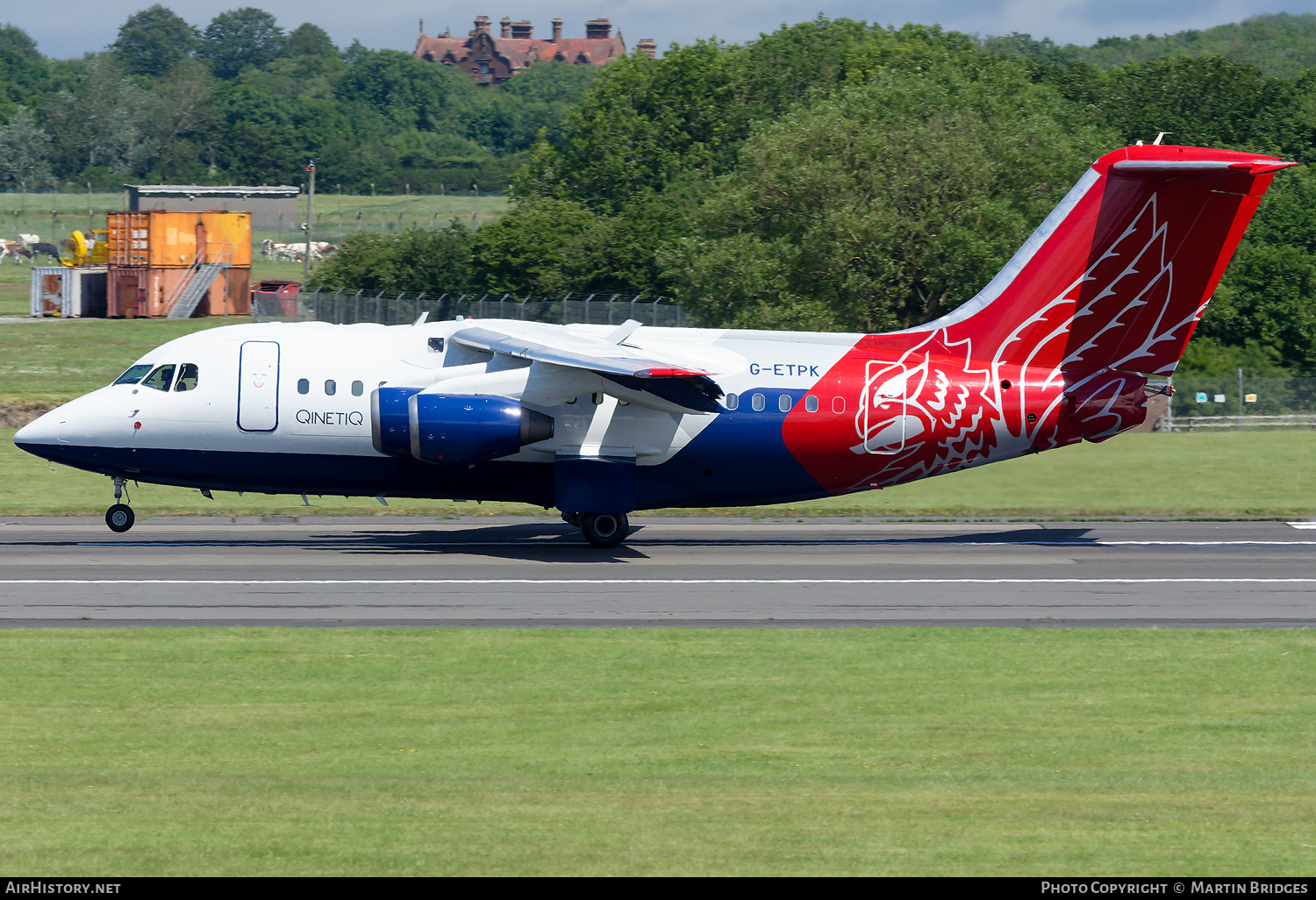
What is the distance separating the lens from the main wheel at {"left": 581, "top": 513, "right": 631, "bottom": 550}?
26.8 metres

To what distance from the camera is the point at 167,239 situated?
81125mm

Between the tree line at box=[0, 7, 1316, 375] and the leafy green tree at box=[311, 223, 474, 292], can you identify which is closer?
the tree line at box=[0, 7, 1316, 375]

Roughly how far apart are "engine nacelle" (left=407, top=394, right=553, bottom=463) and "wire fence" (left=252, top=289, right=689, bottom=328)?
24.2 metres

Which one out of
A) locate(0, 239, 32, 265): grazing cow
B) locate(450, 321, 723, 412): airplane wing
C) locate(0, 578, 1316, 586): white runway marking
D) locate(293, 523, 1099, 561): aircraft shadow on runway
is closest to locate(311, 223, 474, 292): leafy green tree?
locate(0, 239, 32, 265): grazing cow

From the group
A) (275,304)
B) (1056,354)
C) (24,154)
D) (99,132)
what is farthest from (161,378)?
(99,132)

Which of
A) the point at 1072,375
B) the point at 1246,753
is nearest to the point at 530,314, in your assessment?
the point at 1072,375

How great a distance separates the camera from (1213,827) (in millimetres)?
11078

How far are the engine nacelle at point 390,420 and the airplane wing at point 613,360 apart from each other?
1.73 metres

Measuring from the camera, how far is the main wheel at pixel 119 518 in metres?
26.8

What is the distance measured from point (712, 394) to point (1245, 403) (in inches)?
1277

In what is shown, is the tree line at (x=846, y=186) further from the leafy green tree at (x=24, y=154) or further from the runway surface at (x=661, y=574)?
the leafy green tree at (x=24, y=154)

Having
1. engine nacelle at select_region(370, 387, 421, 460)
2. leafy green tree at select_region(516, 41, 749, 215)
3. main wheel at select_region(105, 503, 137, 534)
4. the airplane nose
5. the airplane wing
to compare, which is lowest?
main wheel at select_region(105, 503, 137, 534)

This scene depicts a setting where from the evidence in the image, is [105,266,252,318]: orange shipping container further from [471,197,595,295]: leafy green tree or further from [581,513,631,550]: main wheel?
[581,513,631,550]: main wheel

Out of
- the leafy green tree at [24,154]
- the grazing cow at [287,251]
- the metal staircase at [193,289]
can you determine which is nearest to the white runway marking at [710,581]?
the metal staircase at [193,289]
